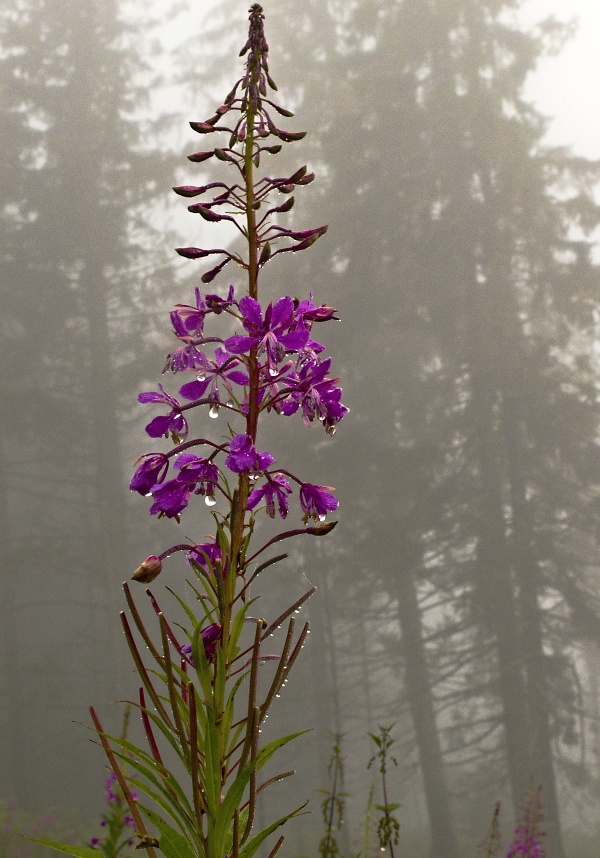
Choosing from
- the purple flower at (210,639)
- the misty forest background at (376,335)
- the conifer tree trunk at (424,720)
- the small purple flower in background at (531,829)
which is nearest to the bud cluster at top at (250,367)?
the purple flower at (210,639)

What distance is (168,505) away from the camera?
4.45ft

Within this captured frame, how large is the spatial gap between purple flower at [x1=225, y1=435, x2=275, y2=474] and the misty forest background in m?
11.5

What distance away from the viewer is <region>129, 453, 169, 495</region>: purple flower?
140 cm

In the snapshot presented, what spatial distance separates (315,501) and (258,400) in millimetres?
213

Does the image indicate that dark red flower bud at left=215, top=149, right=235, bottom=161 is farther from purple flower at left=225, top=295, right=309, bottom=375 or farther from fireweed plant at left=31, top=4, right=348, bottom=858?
purple flower at left=225, top=295, right=309, bottom=375

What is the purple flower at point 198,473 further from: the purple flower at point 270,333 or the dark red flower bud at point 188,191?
the dark red flower bud at point 188,191

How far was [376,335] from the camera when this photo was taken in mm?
16609

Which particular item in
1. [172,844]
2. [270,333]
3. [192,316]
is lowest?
[172,844]

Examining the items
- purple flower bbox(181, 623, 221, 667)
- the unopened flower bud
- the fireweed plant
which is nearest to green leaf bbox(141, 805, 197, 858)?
the fireweed plant

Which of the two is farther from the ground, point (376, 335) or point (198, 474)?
point (376, 335)

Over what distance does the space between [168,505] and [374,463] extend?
14.8 m

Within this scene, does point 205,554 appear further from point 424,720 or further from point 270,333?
point 424,720

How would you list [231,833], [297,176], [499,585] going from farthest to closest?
[499,585] < [297,176] < [231,833]

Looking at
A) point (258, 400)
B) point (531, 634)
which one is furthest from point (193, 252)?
point (531, 634)
